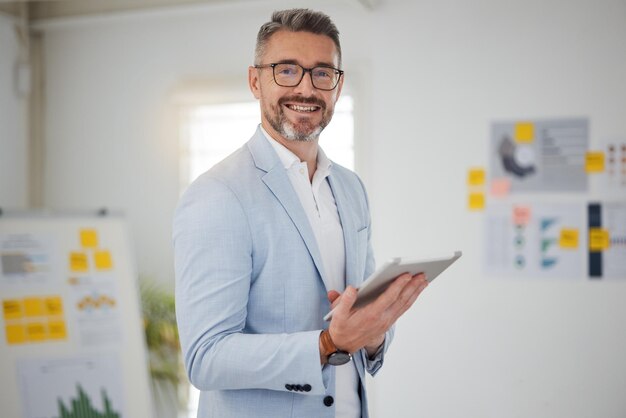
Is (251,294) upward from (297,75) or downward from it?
downward

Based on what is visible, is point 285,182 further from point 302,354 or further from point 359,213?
point 302,354

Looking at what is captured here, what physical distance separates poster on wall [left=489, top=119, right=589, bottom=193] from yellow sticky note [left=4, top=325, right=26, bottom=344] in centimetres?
239

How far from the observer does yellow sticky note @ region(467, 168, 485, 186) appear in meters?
3.30

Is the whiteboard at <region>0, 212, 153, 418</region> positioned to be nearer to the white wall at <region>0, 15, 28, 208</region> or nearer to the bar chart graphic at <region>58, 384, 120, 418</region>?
the bar chart graphic at <region>58, 384, 120, 418</region>

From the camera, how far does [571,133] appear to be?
3.18 metres

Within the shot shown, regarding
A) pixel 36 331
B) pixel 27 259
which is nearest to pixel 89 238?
pixel 27 259

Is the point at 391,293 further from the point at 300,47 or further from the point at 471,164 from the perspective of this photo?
the point at 471,164

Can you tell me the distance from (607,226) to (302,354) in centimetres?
231

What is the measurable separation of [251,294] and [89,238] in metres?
2.35

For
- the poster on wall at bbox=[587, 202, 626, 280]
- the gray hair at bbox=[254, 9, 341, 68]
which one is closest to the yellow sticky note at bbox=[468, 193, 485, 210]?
the poster on wall at bbox=[587, 202, 626, 280]

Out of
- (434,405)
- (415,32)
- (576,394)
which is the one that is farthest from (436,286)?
(415,32)

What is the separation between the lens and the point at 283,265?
142 cm

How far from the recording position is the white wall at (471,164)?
3.15 meters

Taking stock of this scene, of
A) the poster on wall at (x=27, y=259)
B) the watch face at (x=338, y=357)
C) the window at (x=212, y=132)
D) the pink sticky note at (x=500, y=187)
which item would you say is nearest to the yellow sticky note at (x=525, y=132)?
the pink sticky note at (x=500, y=187)
